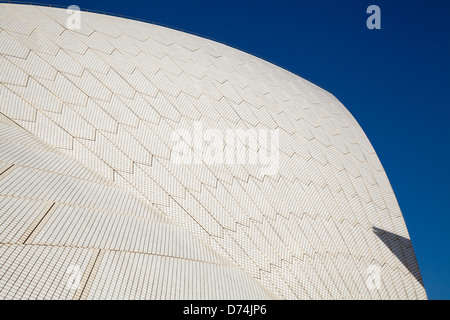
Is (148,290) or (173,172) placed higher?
(173,172)

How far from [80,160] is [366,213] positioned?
12.4 m

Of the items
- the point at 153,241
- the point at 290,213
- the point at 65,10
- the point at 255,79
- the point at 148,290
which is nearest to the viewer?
the point at 148,290

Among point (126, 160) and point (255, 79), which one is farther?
point (255, 79)

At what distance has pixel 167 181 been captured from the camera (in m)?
9.11

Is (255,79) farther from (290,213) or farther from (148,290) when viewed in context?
(148,290)

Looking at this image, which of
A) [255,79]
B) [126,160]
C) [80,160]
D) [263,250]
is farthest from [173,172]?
[255,79]

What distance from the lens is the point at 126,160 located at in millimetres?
9000

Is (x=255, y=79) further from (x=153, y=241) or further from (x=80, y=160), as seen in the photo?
(x=153, y=241)

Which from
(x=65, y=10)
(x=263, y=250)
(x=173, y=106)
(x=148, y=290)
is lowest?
(x=263, y=250)

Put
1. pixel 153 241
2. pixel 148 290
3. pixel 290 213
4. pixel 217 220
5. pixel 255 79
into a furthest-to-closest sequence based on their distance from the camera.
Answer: pixel 255 79 → pixel 290 213 → pixel 217 220 → pixel 153 241 → pixel 148 290

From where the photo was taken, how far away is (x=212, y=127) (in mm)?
11312

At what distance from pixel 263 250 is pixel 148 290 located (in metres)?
4.84

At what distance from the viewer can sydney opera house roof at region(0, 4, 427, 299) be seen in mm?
5320

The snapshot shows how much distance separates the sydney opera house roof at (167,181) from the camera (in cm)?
532
